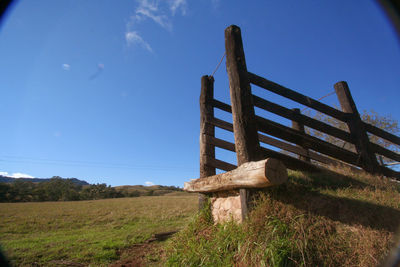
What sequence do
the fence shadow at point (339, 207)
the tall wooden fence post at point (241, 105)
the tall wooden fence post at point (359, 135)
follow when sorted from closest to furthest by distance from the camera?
the fence shadow at point (339, 207) → the tall wooden fence post at point (241, 105) → the tall wooden fence post at point (359, 135)

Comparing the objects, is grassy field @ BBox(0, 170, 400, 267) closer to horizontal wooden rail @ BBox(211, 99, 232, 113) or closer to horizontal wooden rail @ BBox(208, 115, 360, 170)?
horizontal wooden rail @ BBox(208, 115, 360, 170)

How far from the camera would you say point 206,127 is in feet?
14.9

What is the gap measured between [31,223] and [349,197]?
1559cm

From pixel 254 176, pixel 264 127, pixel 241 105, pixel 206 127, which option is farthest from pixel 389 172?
pixel 206 127

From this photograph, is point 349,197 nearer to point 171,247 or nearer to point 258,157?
point 258,157

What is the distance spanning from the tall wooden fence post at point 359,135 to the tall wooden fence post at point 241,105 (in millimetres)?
2818

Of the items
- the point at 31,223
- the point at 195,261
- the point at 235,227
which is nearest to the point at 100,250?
the point at 195,261

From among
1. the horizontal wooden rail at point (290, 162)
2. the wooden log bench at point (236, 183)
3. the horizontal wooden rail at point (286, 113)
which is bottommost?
the wooden log bench at point (236, 183)

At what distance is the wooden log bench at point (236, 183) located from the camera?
228cm

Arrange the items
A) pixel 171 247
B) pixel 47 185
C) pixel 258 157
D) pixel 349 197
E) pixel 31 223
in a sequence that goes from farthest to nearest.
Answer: pixel 47 185 → pixel 31 223 → pixel 171 247 → pixel 258 157 → pixel 349 197

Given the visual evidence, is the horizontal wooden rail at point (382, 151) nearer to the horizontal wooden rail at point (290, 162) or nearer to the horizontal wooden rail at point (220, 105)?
the horizontal wooden rail at point (290, 162)

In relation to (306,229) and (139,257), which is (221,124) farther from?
(139,257)

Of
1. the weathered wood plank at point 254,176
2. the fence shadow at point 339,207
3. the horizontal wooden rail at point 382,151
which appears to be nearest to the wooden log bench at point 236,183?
the weathered wood plank at point 254,176

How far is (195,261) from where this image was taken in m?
2.64
